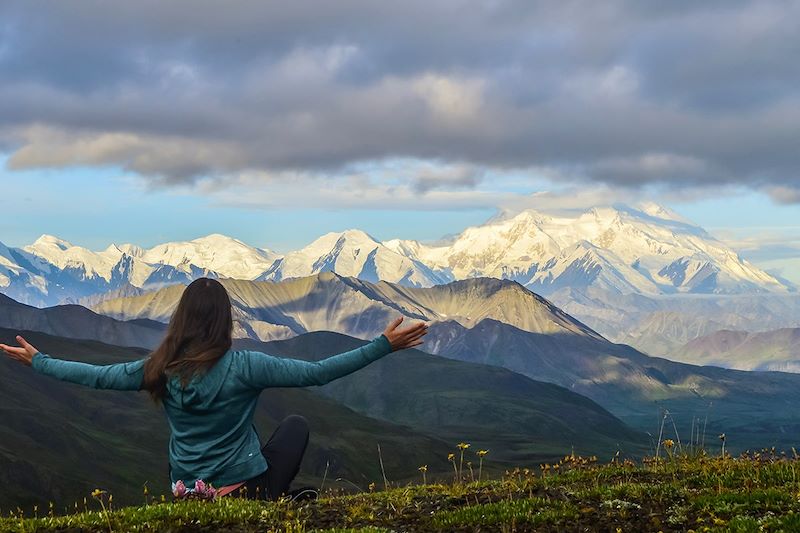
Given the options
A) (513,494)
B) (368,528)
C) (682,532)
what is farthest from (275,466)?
(682,532)

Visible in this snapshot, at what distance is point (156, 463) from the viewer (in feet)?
646

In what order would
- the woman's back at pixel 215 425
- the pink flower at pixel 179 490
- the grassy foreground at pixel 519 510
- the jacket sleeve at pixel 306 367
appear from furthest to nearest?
the pink flower at pixel 179 490, the woman's back at pixel 215 425, the grassy foreground at pixel 519 510, the jacket sleeve at pixel 306 367

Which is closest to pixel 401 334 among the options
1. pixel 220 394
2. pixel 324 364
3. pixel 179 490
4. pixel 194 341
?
pixel 324 364

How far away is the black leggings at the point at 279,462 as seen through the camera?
1199cm

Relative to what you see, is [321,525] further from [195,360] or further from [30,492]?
[30,492]

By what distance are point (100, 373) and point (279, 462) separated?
282cm

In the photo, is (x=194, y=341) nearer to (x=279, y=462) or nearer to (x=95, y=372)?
(x=95, y=372)

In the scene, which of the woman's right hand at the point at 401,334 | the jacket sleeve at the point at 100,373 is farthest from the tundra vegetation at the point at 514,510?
the woman's right hand at the point at 401,334

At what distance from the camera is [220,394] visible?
1086cm

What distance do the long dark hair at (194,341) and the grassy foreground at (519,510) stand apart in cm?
182

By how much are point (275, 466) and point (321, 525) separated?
1430 mm

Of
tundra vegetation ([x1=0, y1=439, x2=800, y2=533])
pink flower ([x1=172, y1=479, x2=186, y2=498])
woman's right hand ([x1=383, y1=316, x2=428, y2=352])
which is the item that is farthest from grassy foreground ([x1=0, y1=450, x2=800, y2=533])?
woman's right hand ([x1=383, y1=316, x2=428, y2=352])

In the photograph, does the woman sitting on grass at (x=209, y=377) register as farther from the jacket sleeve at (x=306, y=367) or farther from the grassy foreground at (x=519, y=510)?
the grassy foreground at (x=519, y=510)

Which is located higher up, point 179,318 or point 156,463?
point 179,318
